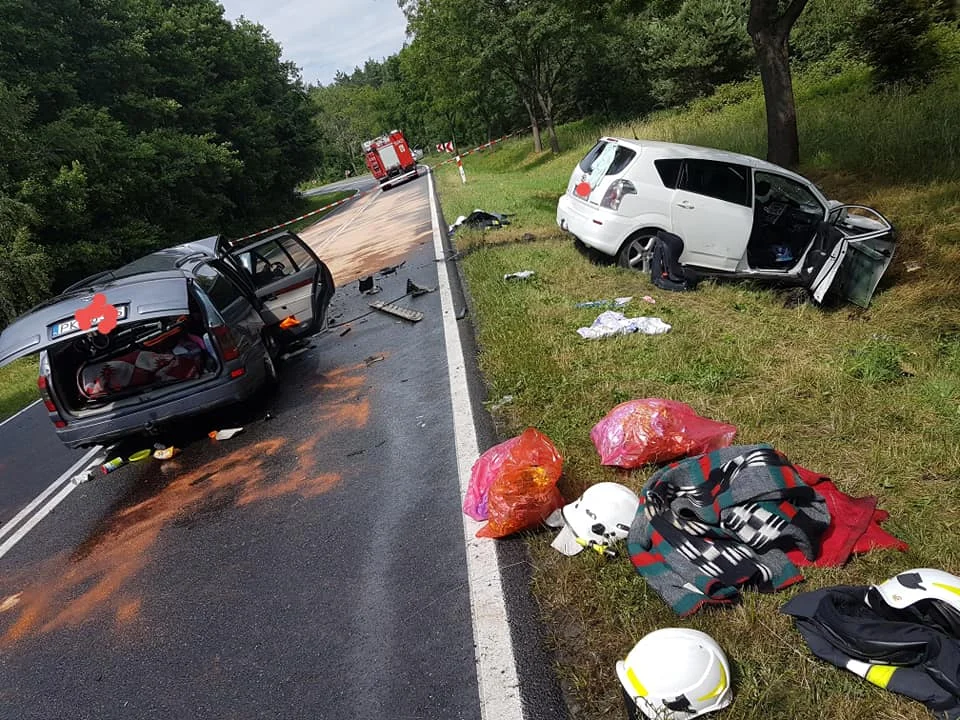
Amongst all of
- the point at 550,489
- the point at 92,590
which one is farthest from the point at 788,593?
the point at 92,590

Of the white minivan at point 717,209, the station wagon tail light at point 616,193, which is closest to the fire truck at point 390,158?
the station wagon tail light at point 616,193

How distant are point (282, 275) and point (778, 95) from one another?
944cm

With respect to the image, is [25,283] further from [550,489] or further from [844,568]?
[844,568]

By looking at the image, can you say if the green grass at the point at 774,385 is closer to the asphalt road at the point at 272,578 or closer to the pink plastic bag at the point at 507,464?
the pink plastic bag at the point at 507,464

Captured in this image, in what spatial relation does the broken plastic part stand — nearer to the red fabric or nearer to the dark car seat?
the red fabric

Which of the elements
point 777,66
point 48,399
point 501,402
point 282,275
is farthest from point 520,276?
point 777,66

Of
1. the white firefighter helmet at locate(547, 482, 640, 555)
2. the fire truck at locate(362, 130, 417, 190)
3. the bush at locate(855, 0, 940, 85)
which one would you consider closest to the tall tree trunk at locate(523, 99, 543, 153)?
the fire truck at locate(362, 130, 417, 190)

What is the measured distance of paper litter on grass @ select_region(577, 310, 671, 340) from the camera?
6219 millimetres

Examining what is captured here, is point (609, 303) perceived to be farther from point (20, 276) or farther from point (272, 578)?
point (20, 276)

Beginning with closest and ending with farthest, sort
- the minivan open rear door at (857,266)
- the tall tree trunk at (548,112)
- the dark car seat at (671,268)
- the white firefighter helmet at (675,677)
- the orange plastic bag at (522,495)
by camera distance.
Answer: the white firefighter helmet at (675,677) < the orange plastic bag at (522,495) < the minivan open rear door at (857,266) < the dark car seat at (671,268) < the tall tree trunk at (548,112)

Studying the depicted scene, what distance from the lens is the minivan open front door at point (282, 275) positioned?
7.68 meters

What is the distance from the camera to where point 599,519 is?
10.9ft

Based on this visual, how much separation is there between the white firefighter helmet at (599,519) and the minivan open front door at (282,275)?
5.14m

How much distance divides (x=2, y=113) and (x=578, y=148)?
20287 mm
